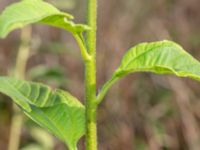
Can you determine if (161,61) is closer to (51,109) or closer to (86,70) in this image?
(86,70)

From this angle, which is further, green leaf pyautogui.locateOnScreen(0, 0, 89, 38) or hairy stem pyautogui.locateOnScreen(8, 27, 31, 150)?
hairy stem pyautogui.locateOnScreen(8, 27, 31, 150)

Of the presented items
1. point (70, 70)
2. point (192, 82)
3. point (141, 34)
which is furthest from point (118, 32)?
point (192, 82)

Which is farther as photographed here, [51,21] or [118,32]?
[118,32]

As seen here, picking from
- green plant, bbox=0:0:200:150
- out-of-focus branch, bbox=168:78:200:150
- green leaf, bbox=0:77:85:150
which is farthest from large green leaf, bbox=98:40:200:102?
out-of-focus branch, bbox=168:78:200:150

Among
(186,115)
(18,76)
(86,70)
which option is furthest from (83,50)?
(186,115)

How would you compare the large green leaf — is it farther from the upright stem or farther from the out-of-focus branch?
the out-of-focus branch

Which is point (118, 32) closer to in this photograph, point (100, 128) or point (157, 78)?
point (157, 78)
